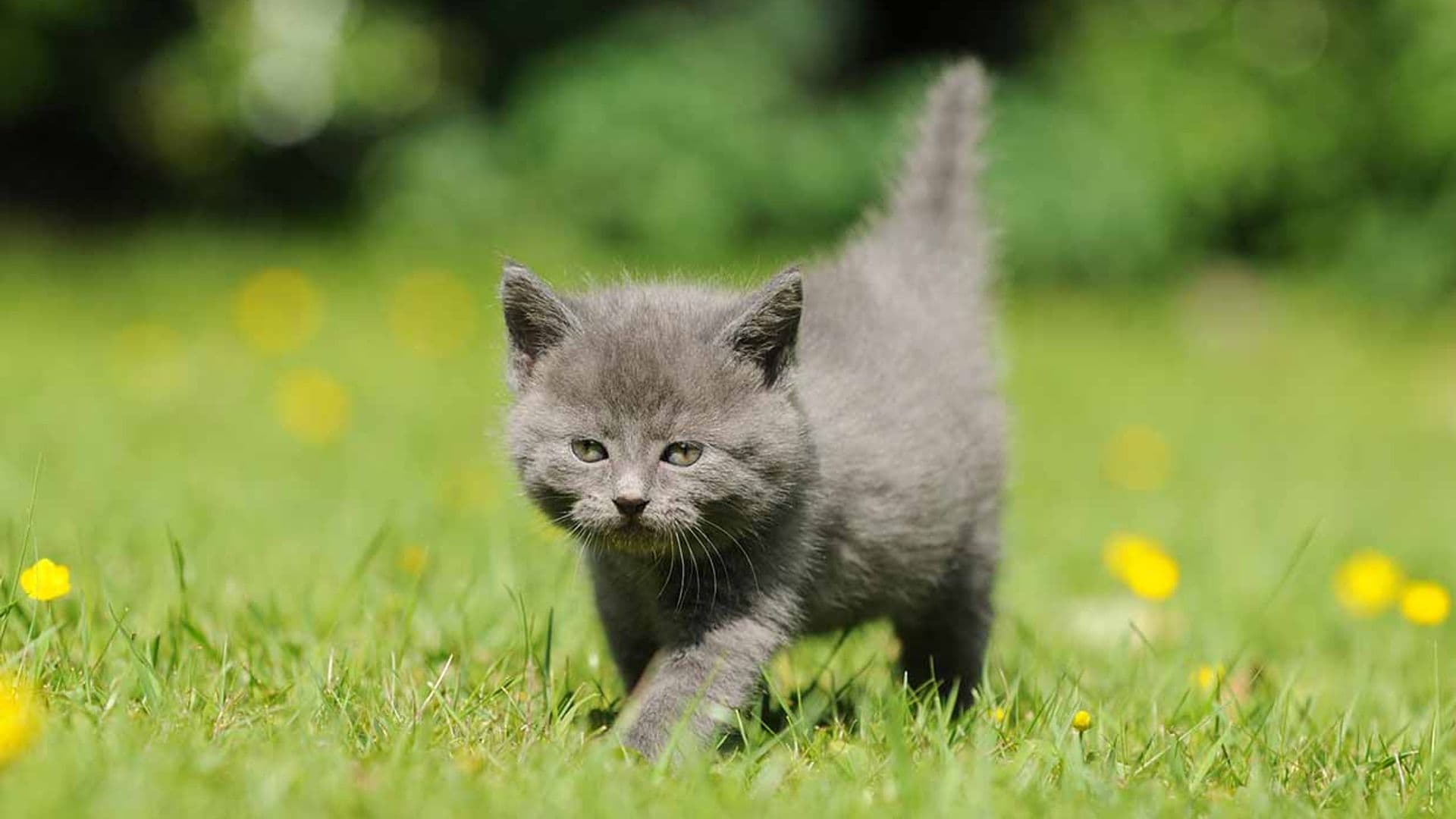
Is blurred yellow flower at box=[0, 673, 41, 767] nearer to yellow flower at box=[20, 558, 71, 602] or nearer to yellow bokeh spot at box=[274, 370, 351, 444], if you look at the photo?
yellow flower at box=[20, 558, 71, 602]

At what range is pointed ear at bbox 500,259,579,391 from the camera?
2496 mm

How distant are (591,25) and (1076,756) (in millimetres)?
6757

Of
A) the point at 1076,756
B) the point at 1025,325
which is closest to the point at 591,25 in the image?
the point at 1025,325

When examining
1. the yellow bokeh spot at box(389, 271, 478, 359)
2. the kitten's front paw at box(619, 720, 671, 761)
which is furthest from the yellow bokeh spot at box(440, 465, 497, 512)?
the yellow bokeh spot at box(389, 271, 478, 359)

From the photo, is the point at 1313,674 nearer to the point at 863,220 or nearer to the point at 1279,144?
the point at 863,220

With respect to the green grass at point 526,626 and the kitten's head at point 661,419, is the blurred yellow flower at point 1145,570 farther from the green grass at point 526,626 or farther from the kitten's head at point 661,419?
the kitten's head at point 661,419

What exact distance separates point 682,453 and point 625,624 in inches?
13.6

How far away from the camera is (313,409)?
16.2 feet

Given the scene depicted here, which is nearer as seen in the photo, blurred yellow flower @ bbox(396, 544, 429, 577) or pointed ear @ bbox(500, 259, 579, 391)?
pointed ear @ bbox(500, 259, 579, 391)

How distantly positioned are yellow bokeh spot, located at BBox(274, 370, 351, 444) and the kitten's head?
7.98 feet

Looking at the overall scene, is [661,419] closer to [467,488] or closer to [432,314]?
[467,488]

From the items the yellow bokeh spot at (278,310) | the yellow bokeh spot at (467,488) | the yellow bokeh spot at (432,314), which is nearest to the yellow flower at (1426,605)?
the yellow bokeh spot at (467,488)

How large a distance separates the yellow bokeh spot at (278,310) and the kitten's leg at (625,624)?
151 inches

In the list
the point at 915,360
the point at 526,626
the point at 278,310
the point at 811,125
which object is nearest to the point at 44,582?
the point at 526,626
